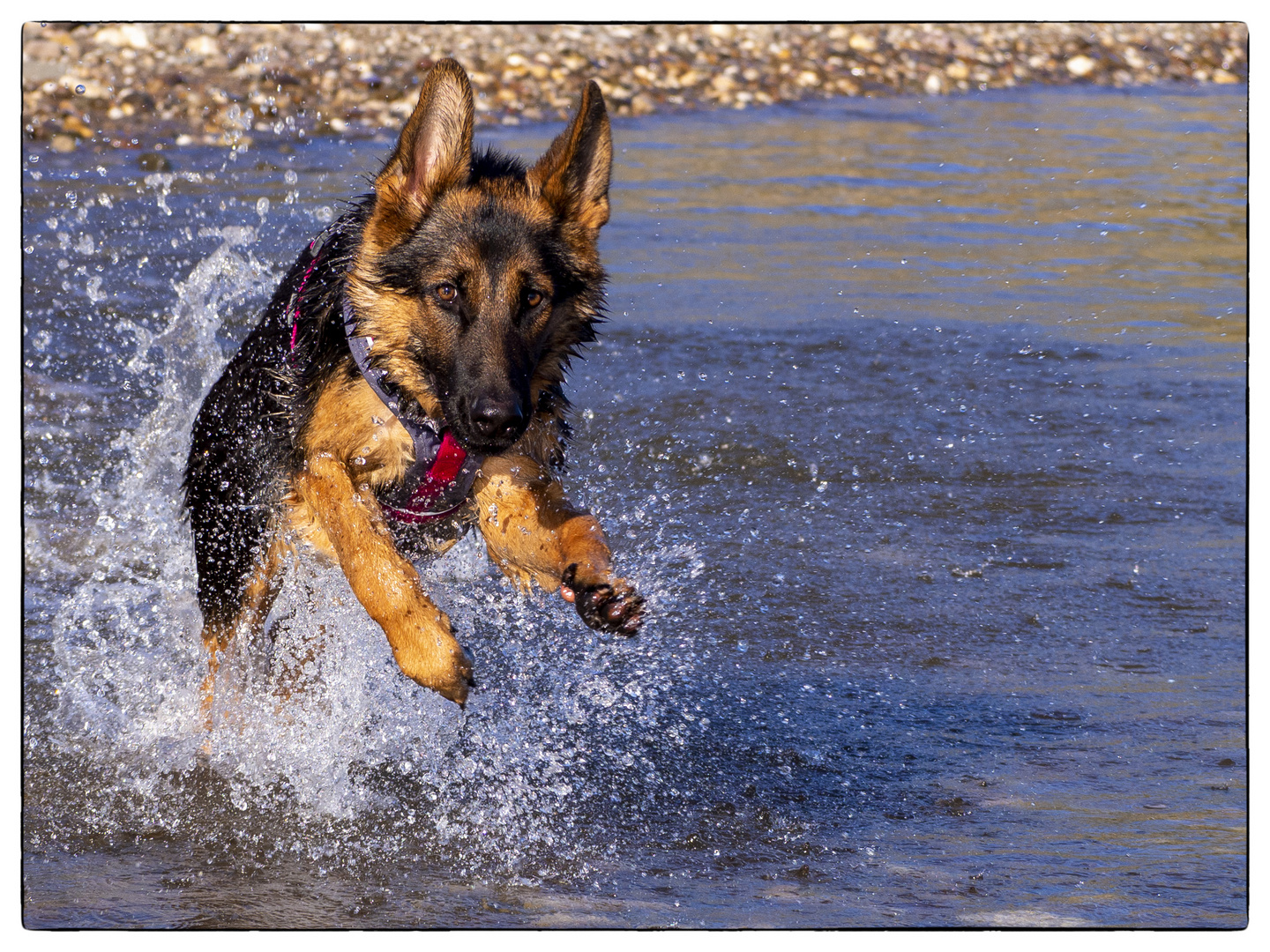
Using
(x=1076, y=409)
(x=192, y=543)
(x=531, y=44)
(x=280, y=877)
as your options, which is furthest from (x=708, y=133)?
(x=280, y=877)

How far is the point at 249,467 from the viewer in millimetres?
4289

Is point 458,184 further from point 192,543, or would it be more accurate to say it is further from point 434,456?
point 192,543

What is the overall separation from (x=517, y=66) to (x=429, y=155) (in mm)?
3790

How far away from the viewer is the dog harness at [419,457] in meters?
3.94

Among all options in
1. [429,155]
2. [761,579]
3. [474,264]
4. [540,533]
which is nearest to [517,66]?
[761,579]

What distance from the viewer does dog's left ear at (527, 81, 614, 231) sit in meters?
3.92

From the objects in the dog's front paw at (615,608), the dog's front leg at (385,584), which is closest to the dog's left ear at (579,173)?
the dog's front leg at (385,584)

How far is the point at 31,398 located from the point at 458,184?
333 centimetres

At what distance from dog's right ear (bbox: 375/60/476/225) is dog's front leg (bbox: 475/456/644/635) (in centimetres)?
80

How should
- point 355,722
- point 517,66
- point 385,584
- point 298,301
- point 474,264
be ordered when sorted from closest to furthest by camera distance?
1. point 385,584
2. point 474,264
3. point 298,301
4. point 355,722
5. point 517,66

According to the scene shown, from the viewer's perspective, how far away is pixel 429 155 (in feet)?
12.5

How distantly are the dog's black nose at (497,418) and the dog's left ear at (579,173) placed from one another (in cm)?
74

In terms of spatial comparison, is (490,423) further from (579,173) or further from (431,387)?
(579,173)

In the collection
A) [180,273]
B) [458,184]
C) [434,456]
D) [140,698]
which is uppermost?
[458,184]
